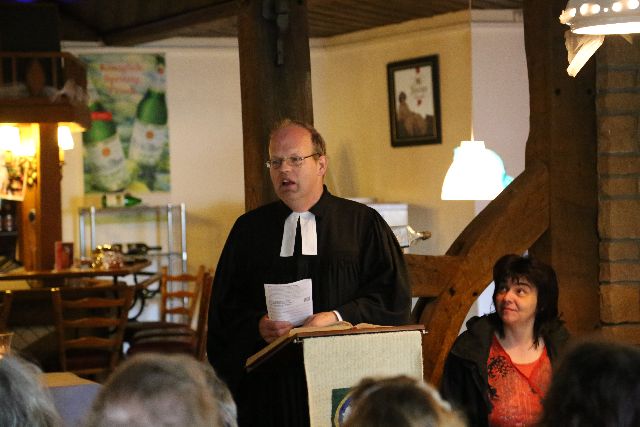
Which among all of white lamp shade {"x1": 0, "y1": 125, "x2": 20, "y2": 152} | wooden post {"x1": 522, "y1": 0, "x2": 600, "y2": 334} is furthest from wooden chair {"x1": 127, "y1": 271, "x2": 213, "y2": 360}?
wooden post {"x1": 522, "y1": 0, "x2": 600, "y2": 334}

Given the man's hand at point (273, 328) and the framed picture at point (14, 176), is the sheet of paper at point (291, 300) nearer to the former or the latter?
the man's hand at point (273, 328)

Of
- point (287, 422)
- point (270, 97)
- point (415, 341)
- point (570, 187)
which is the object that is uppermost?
point (270, 97)

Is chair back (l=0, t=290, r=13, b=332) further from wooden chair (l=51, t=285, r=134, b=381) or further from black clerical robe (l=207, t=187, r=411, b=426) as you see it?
black clerical robe (l=207, t=187, r=411, b=426)

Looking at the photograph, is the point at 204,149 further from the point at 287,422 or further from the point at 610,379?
the point at 610,379

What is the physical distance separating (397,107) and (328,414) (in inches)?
279

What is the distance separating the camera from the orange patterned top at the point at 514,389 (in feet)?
12.3

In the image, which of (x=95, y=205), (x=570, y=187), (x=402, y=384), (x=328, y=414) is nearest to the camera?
(x=402, y=384)

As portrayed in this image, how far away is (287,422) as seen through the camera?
356cm

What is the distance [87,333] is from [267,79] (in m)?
3.29

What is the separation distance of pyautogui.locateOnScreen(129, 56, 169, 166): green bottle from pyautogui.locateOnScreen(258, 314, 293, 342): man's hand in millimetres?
7588

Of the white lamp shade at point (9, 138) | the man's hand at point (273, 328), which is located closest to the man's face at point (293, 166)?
the man's hand at point (273, 328)

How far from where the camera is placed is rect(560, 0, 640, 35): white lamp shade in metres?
2.89

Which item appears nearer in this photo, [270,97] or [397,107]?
[270,97]

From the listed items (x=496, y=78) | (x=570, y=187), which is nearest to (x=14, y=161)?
(x=496, y=78)
